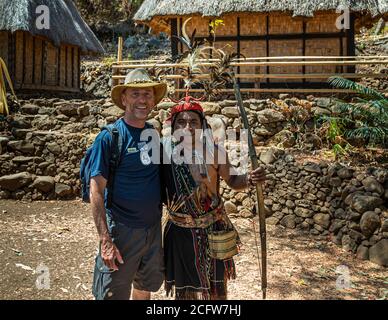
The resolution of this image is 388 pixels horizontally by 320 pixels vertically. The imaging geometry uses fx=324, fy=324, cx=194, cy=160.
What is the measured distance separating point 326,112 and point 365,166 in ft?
6.00

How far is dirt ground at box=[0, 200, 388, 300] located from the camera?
13.2 feet

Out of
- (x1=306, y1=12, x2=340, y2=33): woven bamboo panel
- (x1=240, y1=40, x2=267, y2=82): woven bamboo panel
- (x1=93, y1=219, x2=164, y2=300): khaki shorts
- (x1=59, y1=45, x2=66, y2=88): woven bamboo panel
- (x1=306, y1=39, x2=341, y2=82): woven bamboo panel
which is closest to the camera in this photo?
(x1=93, y1=219, x2=164, y2=300): khaki shorts

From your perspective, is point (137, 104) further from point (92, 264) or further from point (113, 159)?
point (92, 264)

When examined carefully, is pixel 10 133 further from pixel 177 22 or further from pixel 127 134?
pixel 127 134

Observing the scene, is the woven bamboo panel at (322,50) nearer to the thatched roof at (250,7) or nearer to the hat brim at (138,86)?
the thatched roof at (250,7)

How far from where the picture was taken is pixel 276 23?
10.0 m

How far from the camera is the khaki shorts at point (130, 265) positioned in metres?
2.28

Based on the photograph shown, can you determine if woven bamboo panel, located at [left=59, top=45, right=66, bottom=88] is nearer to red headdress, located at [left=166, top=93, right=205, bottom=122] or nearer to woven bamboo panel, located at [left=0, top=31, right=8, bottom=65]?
woven bamboo panel, located at [left=0, top=31, right=8, bottom=65]

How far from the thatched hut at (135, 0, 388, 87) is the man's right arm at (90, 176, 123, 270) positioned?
818cm

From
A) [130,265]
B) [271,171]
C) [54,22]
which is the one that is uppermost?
[54,22]

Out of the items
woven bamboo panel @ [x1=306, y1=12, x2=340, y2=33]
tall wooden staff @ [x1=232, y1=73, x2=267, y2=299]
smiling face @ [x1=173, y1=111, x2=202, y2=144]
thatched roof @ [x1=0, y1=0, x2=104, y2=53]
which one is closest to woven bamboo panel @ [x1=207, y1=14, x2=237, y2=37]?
woven bamboo panel @ [x1=306, y1=12, x2=340, y2=33]

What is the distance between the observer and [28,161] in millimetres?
7477

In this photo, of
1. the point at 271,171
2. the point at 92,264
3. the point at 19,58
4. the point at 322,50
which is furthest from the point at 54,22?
the point at 92,264

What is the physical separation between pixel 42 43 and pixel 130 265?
11.8 metres
